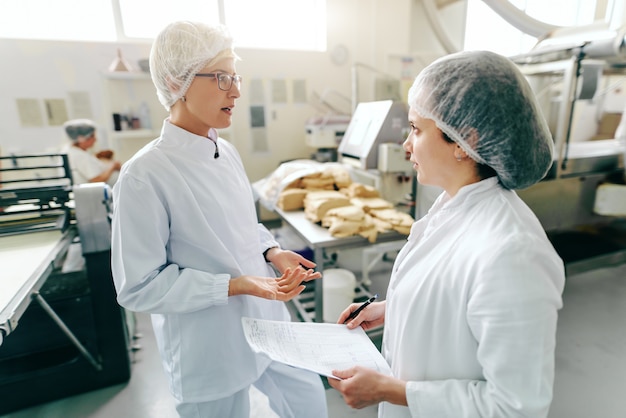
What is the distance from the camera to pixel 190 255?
1146 mm

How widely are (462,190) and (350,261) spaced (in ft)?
8.57

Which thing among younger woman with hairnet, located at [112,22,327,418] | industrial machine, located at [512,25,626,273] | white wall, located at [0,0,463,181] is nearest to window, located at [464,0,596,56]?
industrial machine, located at [512,25,626,273]

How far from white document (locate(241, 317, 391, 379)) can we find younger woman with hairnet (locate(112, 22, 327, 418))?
101mm

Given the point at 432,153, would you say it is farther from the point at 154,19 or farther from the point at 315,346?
the point at 154,19

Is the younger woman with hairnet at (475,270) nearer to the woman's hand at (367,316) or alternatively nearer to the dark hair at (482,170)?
the dark hair at (482,170)

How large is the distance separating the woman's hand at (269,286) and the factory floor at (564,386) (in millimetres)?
1080

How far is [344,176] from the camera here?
2691 mm

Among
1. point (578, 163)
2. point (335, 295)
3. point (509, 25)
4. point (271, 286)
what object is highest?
point (509, 25)

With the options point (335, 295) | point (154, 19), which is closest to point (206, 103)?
point (335, 295)

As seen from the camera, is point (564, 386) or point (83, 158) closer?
point (564, 386)

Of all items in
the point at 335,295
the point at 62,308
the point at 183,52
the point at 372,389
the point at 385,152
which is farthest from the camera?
the point at 385,152

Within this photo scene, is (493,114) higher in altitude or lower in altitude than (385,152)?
higher

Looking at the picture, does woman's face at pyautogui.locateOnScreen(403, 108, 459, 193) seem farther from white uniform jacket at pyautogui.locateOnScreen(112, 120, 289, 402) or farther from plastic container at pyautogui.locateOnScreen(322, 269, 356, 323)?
plastic container at pyautogui.locateOnScreen(322, 269, 356, 323)

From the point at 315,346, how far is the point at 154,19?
13.0 feet
